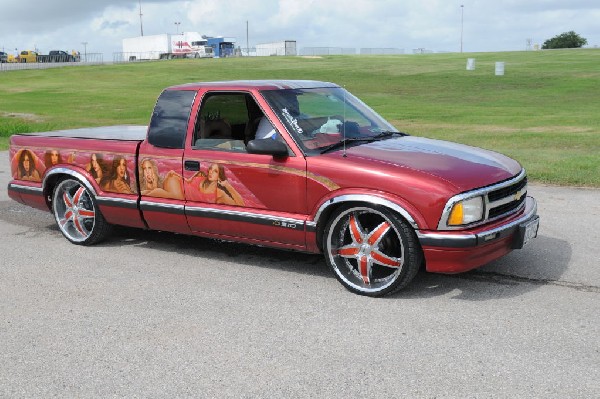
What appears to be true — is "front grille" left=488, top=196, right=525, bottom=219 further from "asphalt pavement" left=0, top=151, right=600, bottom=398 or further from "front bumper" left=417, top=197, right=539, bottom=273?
"asphalt pavement" left=0, top=151, right=600, bottom=398

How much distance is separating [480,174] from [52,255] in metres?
4.05

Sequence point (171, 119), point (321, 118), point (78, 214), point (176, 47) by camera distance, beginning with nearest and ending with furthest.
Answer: point (321, 118) < point (171, 119) < point (78, 214) < point (176, 47)

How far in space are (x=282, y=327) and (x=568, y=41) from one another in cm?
11143

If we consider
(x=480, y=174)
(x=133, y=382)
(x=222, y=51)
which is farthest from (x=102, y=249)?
(x=222, y=51)

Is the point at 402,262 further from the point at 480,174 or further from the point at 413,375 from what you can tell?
the point at 413,375

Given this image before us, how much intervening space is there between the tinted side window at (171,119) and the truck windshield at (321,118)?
80 centimetres

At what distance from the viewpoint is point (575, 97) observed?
3145 cm

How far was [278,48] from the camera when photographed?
10575 centimetres

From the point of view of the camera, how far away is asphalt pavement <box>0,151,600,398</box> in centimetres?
375

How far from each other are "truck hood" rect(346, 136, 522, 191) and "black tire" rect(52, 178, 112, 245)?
2.82 metres

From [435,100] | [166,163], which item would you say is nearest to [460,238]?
[166,163]

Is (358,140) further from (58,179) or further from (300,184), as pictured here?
(58,179)

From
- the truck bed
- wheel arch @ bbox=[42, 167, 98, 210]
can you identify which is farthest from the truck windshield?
wheel arch @ bbox=[42, 167, 98, 210]

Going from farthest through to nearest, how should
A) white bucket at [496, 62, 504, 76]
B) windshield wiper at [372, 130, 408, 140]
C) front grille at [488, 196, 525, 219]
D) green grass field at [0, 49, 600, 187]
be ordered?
1. white bucket at [496, 62, 504, 76]
2. green grass field at [0, 49, 600, 187]
3. windshield wiper at [372, 130, 408, 140]
4. front grille at [488, 196, 525, 219]
